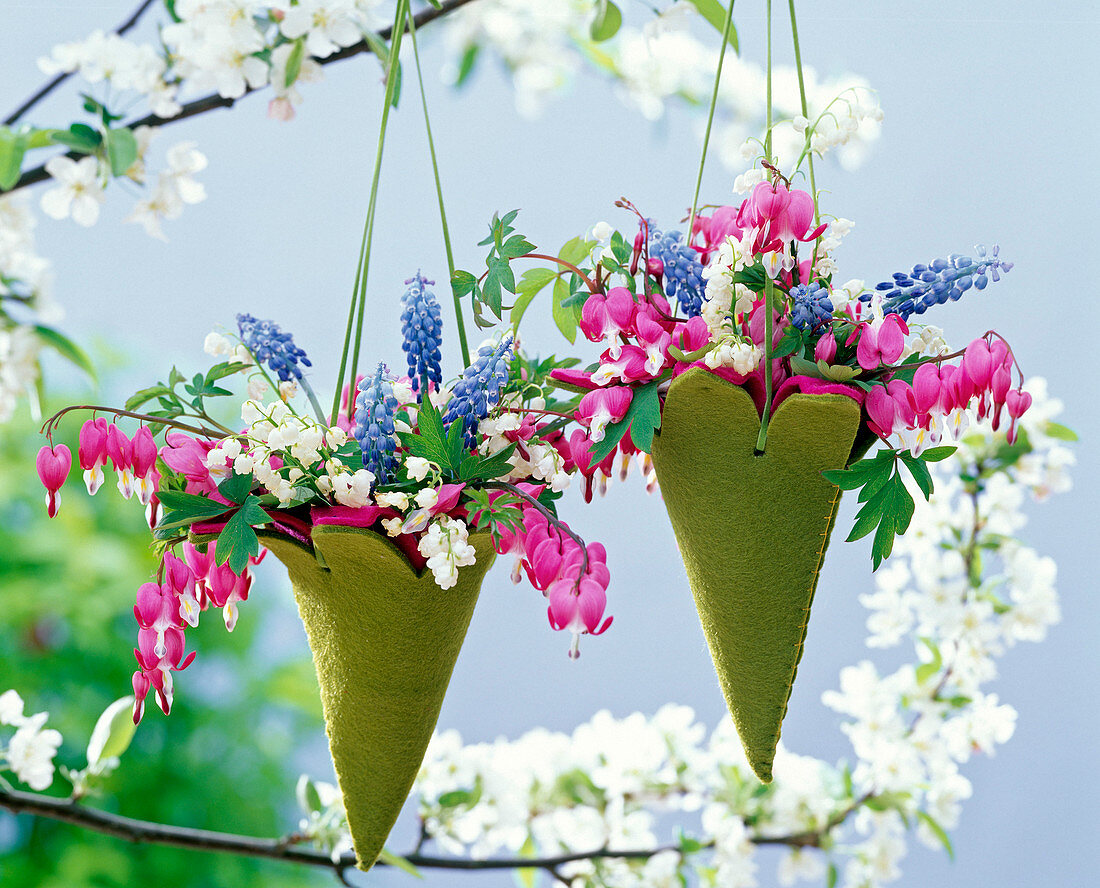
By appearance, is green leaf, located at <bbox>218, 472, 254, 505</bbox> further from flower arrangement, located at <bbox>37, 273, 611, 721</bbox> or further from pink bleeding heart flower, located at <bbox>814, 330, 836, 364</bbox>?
pink bleeding heart flower, located at <bbox>814, 330, 836, 364</bbox>

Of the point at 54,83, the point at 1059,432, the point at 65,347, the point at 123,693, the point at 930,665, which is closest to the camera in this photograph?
the point at 54,83

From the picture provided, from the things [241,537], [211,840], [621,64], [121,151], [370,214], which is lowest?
[211,840]

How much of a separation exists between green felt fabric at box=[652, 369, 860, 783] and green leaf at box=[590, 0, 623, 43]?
42 centimetres

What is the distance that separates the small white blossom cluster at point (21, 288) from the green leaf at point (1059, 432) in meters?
1.11

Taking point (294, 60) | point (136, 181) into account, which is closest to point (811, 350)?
point (294, 60)

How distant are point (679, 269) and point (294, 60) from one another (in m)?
0.36

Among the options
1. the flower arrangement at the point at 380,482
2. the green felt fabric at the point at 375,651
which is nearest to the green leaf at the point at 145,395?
the flower arrangement at the point at 380,482

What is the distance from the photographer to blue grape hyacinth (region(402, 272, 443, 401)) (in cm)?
50

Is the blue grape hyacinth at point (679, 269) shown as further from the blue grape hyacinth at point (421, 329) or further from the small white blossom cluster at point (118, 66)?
the small white blossom cluster at point (118, 66)

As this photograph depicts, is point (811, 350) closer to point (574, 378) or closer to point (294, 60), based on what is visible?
point (574, 378)

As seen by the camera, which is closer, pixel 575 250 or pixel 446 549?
pixel 446 549

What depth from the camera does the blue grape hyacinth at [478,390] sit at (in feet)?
1.56

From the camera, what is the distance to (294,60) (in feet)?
2.22

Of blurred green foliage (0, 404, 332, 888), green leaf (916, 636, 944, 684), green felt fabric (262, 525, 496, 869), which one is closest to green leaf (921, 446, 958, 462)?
green felt fabric (262, 525, 496, 869)
